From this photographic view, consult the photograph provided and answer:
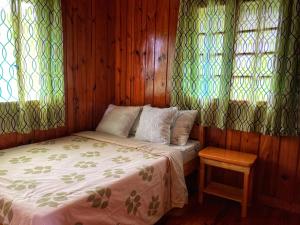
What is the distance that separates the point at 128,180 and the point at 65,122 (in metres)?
1.40

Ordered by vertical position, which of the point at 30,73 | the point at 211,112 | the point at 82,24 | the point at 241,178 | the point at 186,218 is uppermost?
the point at 82,24

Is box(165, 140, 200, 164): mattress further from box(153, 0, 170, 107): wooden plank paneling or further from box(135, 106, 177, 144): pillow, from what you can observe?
box(153, 0, 170, 107): wooden plank paneling

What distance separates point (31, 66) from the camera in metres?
2.34

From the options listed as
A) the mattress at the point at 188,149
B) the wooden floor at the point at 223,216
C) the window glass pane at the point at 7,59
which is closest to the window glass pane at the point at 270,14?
the mattress at the point at 188,149

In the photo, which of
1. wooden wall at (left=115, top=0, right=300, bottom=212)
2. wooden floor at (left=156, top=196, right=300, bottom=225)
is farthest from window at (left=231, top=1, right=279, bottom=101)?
wooden floor at (left=156, top=196, right=300, bottom=225)

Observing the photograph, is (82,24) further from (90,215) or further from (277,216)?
(277,216)

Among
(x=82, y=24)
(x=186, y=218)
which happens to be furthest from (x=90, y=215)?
(x=82, y=24)

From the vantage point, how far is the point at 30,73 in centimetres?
233

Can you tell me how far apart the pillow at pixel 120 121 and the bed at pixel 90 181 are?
0.16 m

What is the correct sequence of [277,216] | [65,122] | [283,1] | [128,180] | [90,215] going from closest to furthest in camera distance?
[90,215], [128,180], [283,1], [277,216], [65,122]

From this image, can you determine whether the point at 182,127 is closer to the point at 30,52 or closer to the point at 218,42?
the point at 218,42

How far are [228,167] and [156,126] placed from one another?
783 millimetres

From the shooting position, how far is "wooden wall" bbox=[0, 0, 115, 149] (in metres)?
2.71

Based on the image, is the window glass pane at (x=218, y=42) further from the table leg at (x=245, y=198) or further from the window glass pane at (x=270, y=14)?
the table leg at (x=245, y=198)
